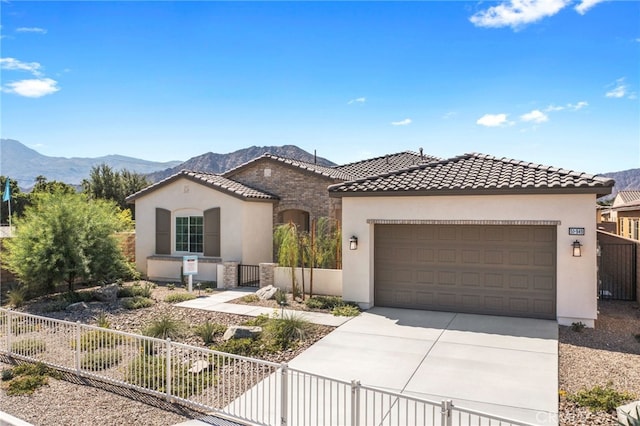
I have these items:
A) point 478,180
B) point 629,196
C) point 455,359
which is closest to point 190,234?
point 478,180

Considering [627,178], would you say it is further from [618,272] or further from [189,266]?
[189,266]

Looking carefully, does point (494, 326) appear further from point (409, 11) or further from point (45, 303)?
point (45, 303)

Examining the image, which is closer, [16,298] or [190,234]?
[16,298]

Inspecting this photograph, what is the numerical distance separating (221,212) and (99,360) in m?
10.4

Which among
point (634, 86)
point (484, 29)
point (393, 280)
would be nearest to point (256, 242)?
point (393, 280)

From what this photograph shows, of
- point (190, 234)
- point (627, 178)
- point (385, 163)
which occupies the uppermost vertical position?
point (627, 178)

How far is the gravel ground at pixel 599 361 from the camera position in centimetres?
604

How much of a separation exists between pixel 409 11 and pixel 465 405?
37.7 feet

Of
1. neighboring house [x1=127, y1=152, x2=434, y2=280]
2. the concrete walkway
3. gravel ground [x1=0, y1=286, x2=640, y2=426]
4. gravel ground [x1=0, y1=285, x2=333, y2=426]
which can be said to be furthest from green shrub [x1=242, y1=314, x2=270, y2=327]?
neighboring house [x1=127, y1=152, x2=434, y2=280]

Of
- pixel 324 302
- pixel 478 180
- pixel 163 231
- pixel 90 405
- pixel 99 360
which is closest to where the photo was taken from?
pixel 90 405

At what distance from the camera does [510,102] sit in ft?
61.1

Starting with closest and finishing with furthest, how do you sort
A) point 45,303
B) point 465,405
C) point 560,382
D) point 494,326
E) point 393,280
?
point 465,405
point 560,382
point 494,326
point 393,280
point 45,303

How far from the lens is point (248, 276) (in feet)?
56.7

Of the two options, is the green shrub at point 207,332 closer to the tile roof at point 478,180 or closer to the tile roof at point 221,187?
the tile roof at point 478,180
